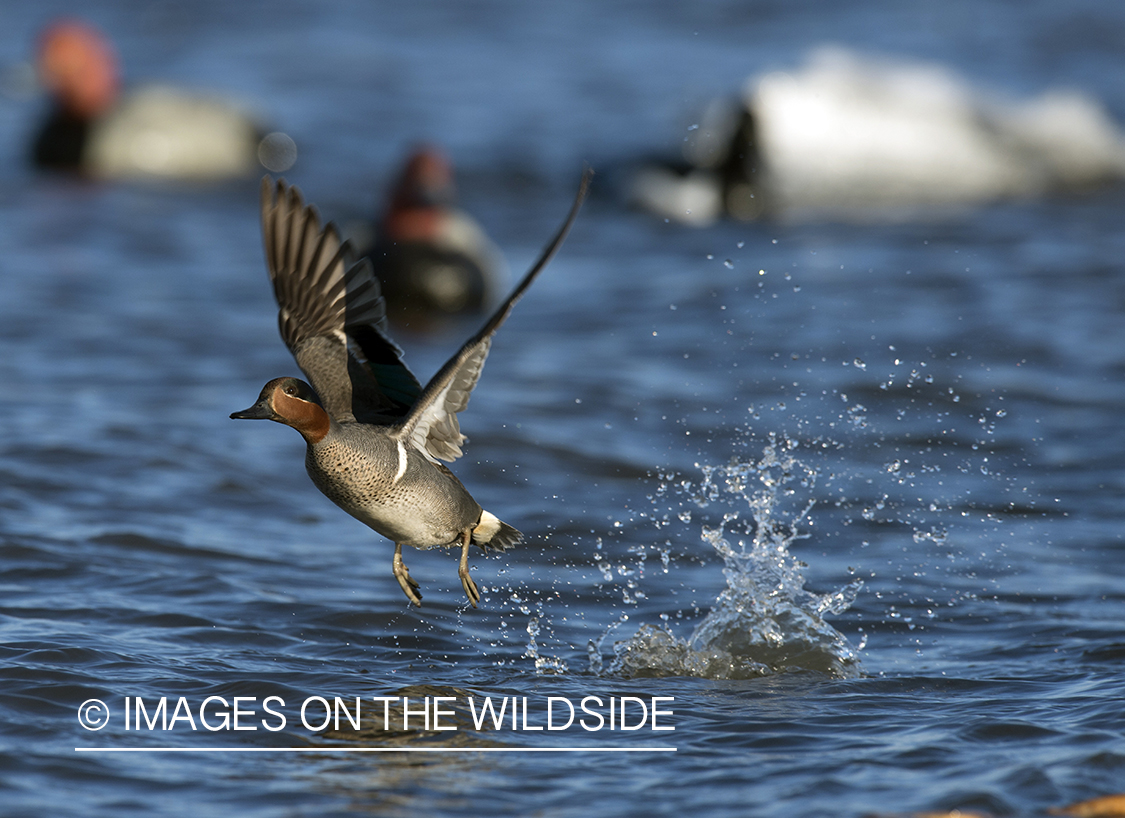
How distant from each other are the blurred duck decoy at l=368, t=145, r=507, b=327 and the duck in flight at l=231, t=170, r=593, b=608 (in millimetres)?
5033

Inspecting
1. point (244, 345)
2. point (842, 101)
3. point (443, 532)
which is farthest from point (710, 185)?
point (443, 532)

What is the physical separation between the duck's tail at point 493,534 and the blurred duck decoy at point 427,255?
15.7 feet

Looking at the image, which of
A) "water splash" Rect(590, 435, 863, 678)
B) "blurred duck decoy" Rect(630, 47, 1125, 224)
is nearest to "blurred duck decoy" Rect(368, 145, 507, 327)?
"blurred duck decoy" Rect(630, 47, 1125, 224)

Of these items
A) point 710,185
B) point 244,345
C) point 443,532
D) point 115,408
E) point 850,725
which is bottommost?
point 850,725

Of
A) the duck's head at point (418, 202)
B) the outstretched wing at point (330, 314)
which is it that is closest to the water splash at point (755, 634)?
the outstretched wing at point (330, 314)

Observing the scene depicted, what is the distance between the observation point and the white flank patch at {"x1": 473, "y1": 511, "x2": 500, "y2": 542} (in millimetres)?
4656

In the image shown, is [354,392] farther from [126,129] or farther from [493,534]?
[126,129]

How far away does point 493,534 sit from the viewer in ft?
15.4

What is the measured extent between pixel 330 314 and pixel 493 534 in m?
0.98

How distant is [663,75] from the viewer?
15.3 m

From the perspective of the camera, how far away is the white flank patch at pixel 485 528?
4.66 m

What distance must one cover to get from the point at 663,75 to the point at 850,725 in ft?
39.5

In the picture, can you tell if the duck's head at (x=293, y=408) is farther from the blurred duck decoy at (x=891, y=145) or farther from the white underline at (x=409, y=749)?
the blurred duck decoy at (x=891, y=145)

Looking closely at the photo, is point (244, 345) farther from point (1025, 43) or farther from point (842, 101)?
point (1025, 43)
